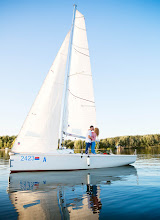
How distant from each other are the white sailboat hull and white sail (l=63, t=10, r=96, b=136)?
2.31m

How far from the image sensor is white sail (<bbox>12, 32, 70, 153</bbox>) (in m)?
13.8

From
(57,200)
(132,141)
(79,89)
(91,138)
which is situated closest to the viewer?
(57,200)

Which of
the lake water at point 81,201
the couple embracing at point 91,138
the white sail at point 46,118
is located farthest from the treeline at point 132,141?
the lake water at point 81,201

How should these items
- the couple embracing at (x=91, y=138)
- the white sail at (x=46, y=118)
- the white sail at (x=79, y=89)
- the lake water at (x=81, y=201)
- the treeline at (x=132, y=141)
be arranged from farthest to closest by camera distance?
the treeline at (x=132, y=141)
the white sail at (x=79, y=89)
the couple embracing at (x=91, y=138)
the white sail at (x=46, y=118)
the lake water at (x=81, y=201)

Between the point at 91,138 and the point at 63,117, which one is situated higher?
the point at 63,117

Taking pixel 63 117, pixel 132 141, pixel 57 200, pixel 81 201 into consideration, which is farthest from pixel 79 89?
pixel 132 141

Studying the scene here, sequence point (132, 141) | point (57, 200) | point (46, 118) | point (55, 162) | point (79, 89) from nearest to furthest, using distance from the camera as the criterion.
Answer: point (57, 200) < point (55, 162) < point (46, 118) < point (79, 89) < point (132, 141)

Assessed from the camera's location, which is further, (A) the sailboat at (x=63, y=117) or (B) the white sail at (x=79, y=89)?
(B) the white sail at (x=79, y=89)

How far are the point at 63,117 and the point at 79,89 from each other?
2.95 m

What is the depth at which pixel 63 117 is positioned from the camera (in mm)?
Answer: 15578

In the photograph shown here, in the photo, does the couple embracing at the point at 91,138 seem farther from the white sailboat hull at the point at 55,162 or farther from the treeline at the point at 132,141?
the treeline at the point at 132,141

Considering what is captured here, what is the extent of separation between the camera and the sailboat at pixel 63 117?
13625mm

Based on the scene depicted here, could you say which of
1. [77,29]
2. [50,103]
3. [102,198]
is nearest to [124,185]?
[102,198]

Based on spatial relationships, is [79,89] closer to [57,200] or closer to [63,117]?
[63,117]
